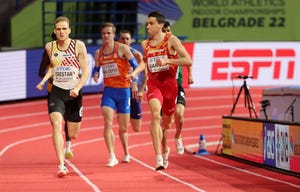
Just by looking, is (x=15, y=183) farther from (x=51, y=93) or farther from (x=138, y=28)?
(x=138, y=28)

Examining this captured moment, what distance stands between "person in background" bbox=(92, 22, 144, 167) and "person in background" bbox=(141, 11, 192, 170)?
163 cm

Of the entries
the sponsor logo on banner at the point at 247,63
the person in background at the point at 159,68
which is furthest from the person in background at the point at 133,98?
the sponsor logo on banner at the point at 247,63

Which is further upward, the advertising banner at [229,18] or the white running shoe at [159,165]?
the advertising banner at [229,18]

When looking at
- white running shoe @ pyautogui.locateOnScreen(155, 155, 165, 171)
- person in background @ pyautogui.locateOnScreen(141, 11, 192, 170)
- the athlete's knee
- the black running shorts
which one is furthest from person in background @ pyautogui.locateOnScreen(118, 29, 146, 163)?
white running shoe @ pyautogui.locateOnScreen(155, 155, 165, 171)

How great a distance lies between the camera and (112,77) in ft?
45.5

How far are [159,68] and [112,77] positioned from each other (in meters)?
2.05

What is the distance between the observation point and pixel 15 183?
11.5 metres

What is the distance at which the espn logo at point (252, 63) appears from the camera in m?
25.3

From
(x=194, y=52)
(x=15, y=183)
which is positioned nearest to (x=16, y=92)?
(x=194, y=52)

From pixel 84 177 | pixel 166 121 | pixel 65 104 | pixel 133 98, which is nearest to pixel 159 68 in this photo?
pixel 166 121

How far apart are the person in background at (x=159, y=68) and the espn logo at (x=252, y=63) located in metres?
13.3

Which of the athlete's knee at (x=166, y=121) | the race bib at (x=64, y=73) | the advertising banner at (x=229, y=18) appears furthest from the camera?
the advertising banner at (x=229, y=18)

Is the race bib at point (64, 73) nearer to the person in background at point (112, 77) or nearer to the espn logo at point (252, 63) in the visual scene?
the person in background at point (112, 77)

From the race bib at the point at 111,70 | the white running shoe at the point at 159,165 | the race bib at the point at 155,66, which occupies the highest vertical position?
the race bib at the point at 155,66
